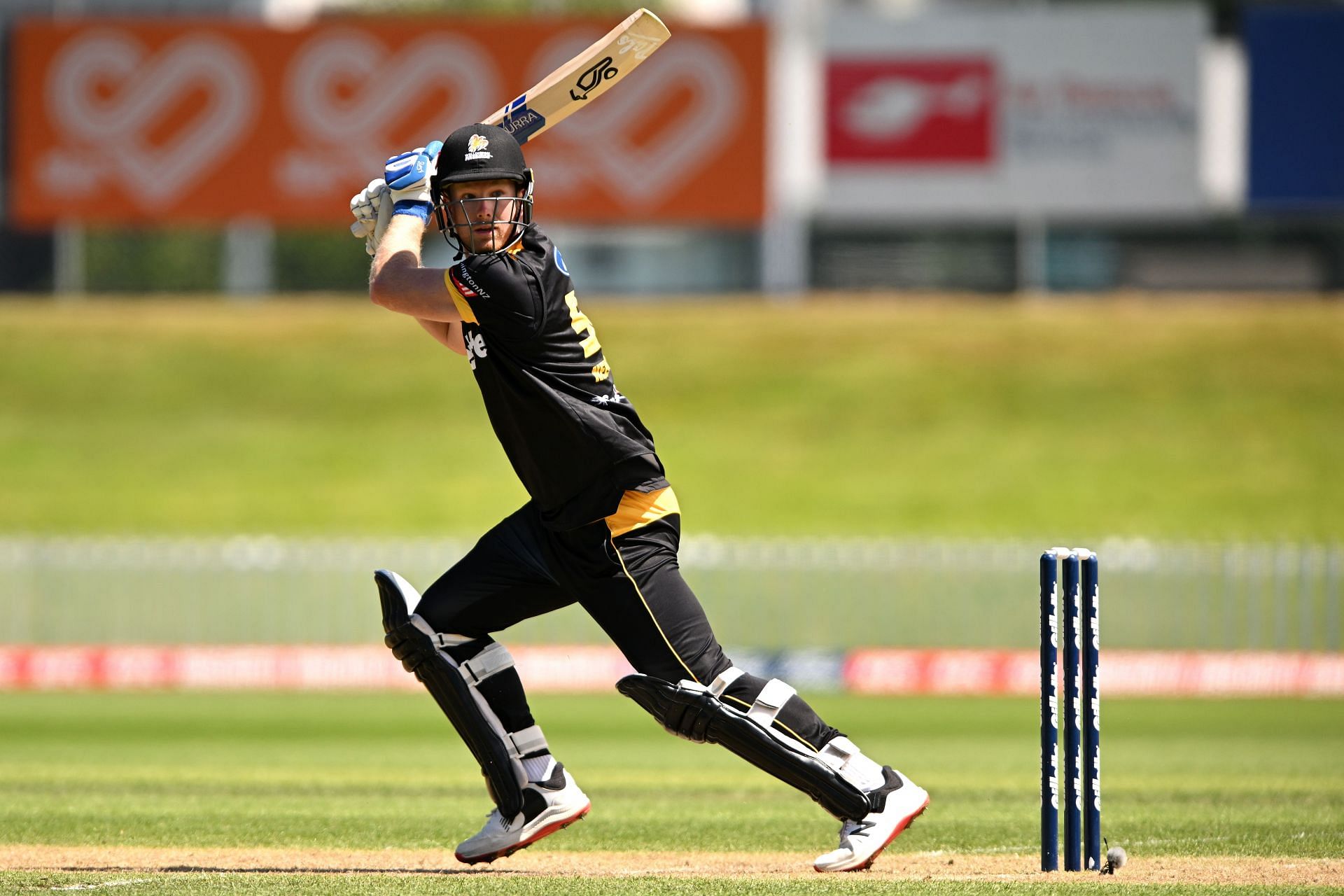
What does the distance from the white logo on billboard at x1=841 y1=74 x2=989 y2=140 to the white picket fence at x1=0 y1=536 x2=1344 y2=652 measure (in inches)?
407

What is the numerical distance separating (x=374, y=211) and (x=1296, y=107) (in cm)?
2497

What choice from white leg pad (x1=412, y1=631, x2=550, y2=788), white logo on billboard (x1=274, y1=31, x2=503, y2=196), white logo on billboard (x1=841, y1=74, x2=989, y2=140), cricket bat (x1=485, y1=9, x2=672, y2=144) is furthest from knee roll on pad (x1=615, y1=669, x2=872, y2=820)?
white logo on billboard (x1=841, y1=74, x2=989, y2=140)

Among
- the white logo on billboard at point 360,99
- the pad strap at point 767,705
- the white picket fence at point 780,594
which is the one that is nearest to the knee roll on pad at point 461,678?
the pad strap at point 767,705

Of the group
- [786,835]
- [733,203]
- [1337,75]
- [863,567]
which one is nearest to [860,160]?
[733,203]

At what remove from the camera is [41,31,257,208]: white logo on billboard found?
28.9 meters

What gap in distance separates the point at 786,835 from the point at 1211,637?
1344cm

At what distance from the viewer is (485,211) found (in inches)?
232

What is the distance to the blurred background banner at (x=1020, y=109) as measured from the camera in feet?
94.7

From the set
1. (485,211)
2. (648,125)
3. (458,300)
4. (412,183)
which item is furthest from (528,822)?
(648,125)

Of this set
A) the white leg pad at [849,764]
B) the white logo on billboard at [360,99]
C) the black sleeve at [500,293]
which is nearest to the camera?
the black sleeve at [500,293]

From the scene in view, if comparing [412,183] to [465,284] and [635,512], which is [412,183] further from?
[635,512]

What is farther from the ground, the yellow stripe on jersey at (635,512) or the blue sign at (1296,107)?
the blue sign at (1296,107)

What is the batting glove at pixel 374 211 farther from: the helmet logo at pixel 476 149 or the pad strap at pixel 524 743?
the pad strap at pixel 524 743

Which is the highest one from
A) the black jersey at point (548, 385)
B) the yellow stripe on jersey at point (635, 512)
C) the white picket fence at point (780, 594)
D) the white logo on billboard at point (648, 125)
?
the white logo on billboard at point (648, 125)
